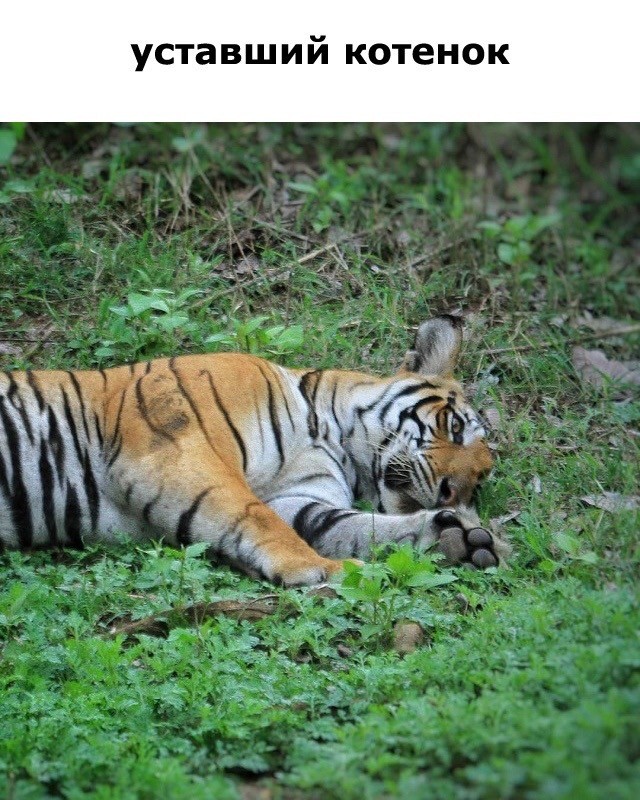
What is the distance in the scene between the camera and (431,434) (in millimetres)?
4863

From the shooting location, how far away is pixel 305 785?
260 centimetres

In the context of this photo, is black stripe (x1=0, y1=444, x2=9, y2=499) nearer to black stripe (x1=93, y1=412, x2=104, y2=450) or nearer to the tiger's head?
black stripe (x1=93, y1=412, x2=104, y2=450)

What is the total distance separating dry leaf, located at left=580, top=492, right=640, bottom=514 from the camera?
13.4 feet

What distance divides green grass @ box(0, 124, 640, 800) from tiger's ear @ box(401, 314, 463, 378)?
403 millimetres

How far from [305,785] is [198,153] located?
5182mm

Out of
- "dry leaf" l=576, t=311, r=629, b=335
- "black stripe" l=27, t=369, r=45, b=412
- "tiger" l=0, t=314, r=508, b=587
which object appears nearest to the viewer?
"tiger" l=0, t=314, r=508, b=587

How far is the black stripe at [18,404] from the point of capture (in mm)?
4789

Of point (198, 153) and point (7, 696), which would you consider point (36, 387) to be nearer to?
point (7, 696)

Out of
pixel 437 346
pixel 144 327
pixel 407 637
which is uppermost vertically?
pixel 144 327

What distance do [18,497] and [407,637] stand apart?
1862 millimetres

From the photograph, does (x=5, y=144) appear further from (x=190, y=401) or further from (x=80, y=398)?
(x=190, y=401)

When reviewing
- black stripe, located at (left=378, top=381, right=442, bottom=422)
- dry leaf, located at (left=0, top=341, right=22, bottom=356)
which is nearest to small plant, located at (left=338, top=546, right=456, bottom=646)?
black stripe, located at (left=378, top=381, right=442, bottom=422)

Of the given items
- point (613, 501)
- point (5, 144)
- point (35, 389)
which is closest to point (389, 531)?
point (613, 501)

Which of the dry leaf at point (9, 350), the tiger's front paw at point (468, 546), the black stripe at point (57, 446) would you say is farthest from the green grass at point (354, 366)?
the black stripe at point (57, 446)
